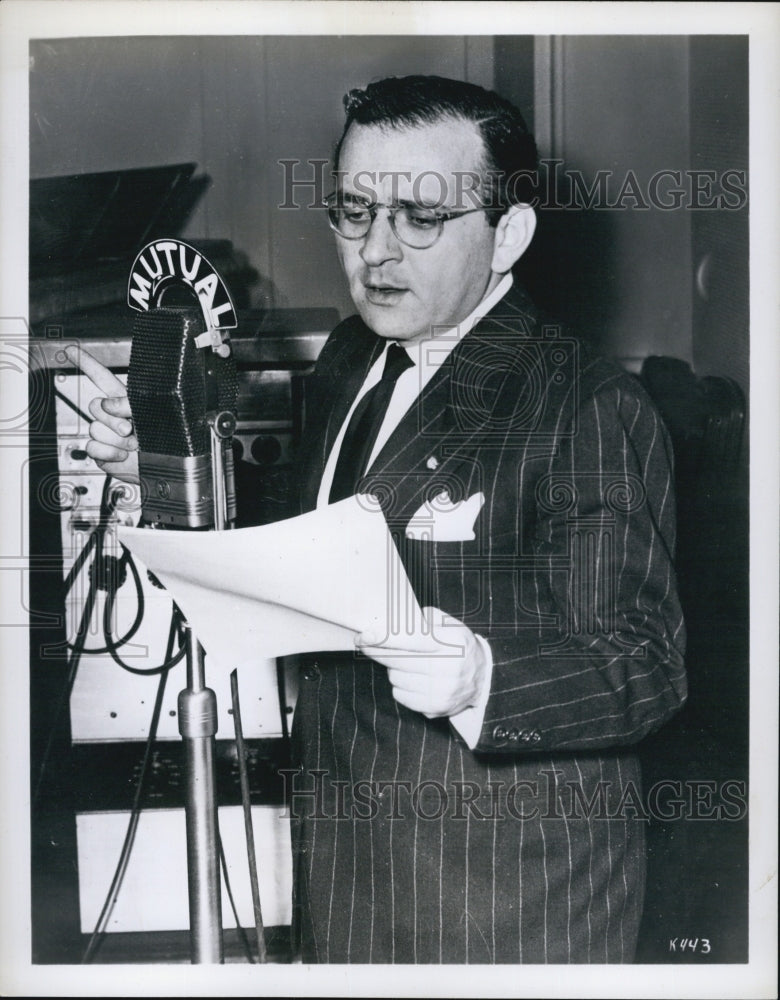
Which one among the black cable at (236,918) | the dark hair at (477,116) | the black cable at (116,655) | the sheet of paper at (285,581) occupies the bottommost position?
the black cable at (236,918)

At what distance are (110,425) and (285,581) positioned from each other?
0.42m

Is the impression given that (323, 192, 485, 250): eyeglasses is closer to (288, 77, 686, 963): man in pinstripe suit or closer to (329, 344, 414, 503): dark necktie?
(288, 77, 686, 963): man in pinstripe suit

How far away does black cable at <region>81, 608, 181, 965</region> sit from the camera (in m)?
1.58

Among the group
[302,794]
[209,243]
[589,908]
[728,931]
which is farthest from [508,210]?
[728,931]

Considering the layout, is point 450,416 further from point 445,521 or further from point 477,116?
point 477,116

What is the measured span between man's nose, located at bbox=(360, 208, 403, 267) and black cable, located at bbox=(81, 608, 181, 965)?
24.1 inches

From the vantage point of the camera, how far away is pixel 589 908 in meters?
1.50

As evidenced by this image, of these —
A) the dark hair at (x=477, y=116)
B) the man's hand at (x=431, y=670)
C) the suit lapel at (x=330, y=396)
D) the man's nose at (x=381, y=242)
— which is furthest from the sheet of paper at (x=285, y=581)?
the dark hair at (x=477, y=116)

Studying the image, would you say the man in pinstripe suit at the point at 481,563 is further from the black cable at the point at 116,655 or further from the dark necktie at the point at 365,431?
the black cable at the point at 116,655

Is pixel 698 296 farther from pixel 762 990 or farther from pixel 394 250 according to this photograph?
pixel 762 990

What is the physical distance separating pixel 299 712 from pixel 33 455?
57 cm

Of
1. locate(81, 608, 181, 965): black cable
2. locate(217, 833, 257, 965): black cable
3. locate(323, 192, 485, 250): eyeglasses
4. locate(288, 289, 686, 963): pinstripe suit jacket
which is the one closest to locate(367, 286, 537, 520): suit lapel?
locate(288, 289, 686, 963): pinstripe suit jacket

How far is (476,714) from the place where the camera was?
1.39 metres

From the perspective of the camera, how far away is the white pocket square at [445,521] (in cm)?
147
